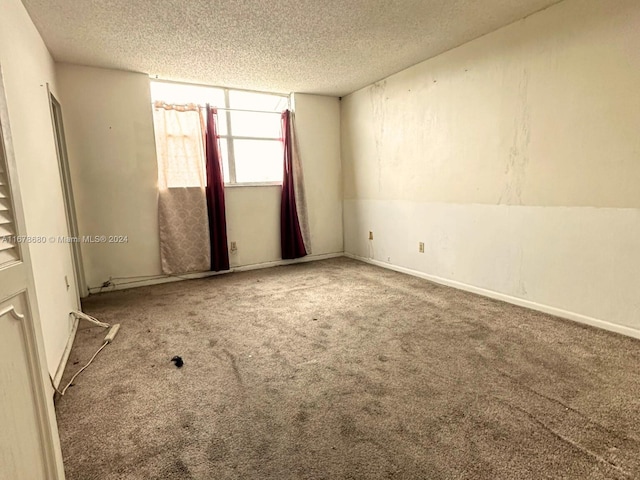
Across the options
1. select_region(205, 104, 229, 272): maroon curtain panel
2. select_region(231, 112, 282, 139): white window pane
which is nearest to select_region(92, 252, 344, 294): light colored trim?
select_region(205, 104, 229, 272): maroon curtain panel

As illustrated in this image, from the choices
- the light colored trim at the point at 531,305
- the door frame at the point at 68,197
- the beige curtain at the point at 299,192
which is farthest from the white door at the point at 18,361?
the beige curtain at the point at 299,192

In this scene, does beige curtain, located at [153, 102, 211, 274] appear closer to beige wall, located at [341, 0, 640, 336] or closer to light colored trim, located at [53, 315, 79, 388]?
light colored trim, located at [53, 315, 79, 388]

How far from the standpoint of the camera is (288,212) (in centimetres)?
464

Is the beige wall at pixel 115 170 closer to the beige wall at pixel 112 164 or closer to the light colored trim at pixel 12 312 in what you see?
the beige wall at pixel 112 164

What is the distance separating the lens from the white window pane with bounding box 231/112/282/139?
433 centimetres

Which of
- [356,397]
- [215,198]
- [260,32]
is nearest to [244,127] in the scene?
[215,198]

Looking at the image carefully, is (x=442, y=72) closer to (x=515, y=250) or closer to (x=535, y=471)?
(x=515, y=250)

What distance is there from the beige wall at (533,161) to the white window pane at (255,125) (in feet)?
5.02

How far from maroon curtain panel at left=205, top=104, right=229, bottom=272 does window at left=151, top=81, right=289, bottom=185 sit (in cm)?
22

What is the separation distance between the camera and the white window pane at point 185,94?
388 centimetres

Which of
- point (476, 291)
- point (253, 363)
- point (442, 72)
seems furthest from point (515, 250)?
point (253, 363)

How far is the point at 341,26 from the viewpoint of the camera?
2672 mm

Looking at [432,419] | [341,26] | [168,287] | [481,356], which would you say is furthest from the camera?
[168,287]

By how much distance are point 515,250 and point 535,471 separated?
2032mm
